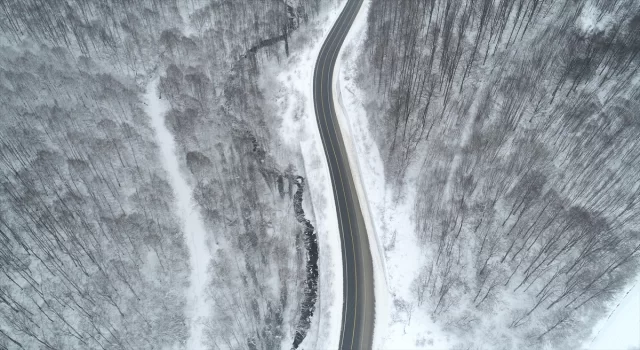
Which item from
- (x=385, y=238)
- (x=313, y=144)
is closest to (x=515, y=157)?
(x=385, y=238)

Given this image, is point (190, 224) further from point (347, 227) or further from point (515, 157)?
point (515, 157)

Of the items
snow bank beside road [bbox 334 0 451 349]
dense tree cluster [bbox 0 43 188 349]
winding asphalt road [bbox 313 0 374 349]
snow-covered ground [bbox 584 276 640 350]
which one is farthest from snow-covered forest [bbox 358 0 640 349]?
dense tree cluster [bbox 0 43 188 349]

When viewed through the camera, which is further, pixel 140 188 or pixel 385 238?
pixel 140 188

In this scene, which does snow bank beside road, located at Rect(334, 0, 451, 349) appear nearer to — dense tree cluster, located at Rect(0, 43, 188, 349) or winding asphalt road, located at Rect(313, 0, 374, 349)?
winding asphalt road, located at Rect(313, 0, 374, 349)

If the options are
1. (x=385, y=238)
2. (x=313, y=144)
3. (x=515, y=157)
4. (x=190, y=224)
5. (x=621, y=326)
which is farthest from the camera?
(x=313, y=144)

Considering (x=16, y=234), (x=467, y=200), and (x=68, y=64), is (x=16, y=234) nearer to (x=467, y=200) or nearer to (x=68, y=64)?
(x=68, y=64)

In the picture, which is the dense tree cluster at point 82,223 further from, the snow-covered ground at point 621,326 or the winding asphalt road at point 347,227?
the snow-covered ground at point 621,326
